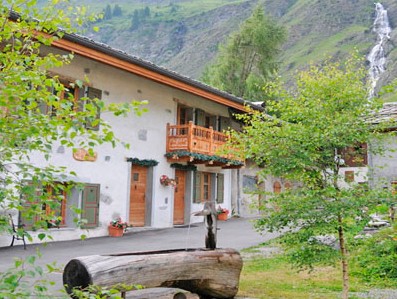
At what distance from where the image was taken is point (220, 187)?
61.8ft

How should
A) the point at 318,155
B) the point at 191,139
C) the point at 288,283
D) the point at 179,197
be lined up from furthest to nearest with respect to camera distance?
the point at 179,197, the point at 191,139, the point at 288,283, the point at 318,155

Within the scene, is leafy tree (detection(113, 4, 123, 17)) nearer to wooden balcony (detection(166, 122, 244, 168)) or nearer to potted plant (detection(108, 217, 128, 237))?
wooden balcony (detection(166, 122, 244, 168))

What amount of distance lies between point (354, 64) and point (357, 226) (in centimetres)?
215

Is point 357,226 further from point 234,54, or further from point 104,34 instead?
point 104,34

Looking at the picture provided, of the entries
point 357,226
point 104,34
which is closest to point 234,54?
point 357,226

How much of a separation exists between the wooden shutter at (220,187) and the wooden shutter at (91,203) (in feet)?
21.6

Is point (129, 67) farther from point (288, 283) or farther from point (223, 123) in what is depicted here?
point (288, 283)

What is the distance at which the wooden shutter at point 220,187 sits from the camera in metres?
18.7

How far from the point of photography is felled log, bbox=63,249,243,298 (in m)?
4.84

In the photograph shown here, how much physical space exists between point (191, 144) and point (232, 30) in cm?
6501

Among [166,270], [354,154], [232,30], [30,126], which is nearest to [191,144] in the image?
[354,154]

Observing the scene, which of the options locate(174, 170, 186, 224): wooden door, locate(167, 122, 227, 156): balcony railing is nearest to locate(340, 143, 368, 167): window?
locate(167, 122, 227, 156): balcony railing

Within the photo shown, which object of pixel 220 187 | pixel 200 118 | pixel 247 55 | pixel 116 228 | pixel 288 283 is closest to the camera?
pixel 288 283

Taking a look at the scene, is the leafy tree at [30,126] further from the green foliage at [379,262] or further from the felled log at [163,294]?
the green foliage at [379,262]
